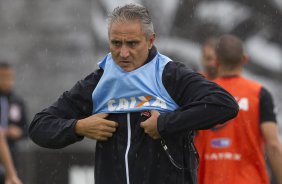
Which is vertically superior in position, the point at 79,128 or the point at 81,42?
the point at 81,42

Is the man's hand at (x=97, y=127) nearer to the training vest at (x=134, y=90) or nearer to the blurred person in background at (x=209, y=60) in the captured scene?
the training vest at (x=134, y=90)

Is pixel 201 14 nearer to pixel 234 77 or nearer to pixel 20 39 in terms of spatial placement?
pixel 20 39

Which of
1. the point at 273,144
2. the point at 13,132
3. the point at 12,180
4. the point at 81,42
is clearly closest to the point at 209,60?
the point at 273,144

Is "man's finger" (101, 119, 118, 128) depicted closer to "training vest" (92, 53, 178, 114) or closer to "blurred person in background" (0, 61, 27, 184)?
"training vest" (92, 53, 178, 114)

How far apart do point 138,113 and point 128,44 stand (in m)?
0.38

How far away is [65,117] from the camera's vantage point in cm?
575

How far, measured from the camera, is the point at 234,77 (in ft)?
25.5

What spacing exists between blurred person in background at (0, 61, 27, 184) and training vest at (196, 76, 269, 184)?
450 cm

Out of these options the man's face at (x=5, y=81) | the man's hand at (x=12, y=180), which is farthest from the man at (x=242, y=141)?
the man's face at (x=5, y=81)

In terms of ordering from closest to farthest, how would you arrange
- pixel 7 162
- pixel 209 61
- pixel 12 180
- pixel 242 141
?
pixel 242 141
pixel 209 61
pixel 12 180
pixel 7 162

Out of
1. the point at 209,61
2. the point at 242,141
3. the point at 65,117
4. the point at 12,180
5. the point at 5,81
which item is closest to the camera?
the point at 65,117

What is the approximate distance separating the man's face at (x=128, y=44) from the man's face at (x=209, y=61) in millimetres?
3517

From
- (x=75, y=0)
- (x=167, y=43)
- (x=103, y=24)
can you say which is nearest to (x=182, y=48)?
(x=167, y=43)

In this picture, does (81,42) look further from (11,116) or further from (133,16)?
(133,16)
